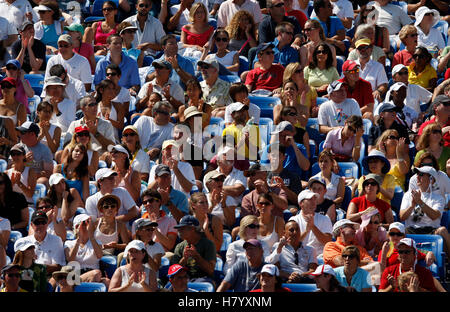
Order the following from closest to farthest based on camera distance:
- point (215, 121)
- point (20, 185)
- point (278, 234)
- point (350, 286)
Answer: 1. point (350, 286)
2. point (278, 234)
3. point (20, 185)
4. point (215, 121)

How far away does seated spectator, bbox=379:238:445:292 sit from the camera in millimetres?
11086

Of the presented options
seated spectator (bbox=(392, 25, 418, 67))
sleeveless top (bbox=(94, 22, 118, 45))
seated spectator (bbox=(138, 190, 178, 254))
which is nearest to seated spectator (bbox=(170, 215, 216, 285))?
seated spectator (bbox=(138, 190, 178, 254))

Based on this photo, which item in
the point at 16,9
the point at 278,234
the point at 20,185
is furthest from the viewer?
the point at 16,9

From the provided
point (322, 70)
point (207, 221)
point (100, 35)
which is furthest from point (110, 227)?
point (100, 35)

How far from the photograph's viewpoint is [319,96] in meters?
14.6

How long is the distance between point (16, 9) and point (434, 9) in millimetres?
5256

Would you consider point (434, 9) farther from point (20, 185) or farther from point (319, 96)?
point (20, 185)

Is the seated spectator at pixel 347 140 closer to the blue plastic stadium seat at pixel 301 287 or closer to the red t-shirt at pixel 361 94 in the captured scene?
the red t-shirt at pixel 361 94

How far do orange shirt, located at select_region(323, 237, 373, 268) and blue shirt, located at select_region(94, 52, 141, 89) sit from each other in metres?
4.21

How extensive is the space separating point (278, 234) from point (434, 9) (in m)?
5.55

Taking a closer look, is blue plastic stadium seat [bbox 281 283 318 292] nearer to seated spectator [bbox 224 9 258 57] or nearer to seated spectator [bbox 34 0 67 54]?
seated spectator [bbox 224 9 258 57]

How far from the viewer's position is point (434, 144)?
1312 cm

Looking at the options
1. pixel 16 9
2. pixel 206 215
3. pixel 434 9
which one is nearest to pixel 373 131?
pixel 206 215

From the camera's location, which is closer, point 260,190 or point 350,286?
point 350,286
